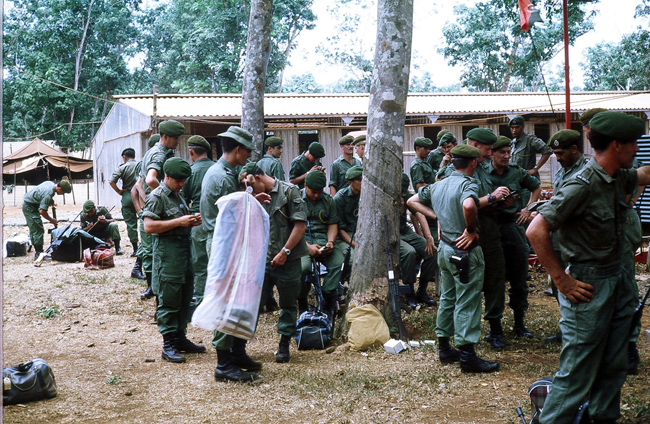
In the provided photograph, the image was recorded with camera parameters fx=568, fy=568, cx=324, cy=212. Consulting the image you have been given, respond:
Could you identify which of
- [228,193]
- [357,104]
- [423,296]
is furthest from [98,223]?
[357,104]

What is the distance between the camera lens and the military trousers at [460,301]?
460 centimetres

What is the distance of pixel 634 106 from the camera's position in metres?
19.7

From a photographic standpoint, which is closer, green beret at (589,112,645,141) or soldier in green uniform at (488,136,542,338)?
green beret at (589,112,645,141)

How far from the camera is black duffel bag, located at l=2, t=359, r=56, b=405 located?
4.21 meters

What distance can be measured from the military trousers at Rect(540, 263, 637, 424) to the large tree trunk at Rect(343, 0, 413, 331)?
9.32 ft

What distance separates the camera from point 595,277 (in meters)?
2.97

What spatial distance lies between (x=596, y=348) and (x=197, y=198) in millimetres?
4781

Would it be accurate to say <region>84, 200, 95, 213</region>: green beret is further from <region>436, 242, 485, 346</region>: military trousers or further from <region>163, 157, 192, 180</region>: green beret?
<region>436, 242, 485, 346</region>: military trousers


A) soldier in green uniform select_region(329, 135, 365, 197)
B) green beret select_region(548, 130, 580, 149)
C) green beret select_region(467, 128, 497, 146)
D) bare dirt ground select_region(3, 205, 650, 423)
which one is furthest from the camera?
soldier in green uniform select_region(329, 135, 365, 197)

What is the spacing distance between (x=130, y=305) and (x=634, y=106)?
61.0ft

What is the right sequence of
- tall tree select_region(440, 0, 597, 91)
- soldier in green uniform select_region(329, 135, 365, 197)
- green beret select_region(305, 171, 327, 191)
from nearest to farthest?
green beret select_region(305, 171, 327, 191) → soldier in green uniform select_region(329, 135, 365, 197) → tall tree select_region(440, 0, 597, 91)

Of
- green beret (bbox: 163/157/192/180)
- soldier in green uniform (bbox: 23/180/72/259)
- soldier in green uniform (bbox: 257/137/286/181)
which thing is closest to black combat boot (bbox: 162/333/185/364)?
green beret (bbox: 163/157/192/180)

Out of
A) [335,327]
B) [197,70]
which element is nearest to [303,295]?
[335,327]

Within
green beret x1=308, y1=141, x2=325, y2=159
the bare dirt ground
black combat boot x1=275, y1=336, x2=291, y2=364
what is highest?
green beret x1=308, y1=141, x2=325, y2=159
